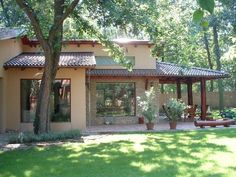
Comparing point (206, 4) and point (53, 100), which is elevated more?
point (206, 4)

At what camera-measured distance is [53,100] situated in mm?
19078

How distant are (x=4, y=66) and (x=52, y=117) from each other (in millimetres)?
3288

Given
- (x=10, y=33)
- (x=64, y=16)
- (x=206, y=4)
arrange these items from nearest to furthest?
(x=206, y=4), (x=64, y=16), (x=10, y=33)

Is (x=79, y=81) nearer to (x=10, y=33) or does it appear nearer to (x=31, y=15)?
(x=10, y=33)

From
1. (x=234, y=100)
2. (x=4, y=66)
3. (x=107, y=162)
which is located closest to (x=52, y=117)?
(x=4, y=66)

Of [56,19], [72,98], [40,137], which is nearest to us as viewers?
[40,137]

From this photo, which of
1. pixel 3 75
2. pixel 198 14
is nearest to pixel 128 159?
pixel 198 14

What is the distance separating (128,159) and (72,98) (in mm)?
9457

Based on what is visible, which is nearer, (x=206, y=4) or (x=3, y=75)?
(x=206, y=4)

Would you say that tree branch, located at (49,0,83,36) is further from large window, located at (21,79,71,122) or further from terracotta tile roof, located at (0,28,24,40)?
large window, located at (21,79,71,122)

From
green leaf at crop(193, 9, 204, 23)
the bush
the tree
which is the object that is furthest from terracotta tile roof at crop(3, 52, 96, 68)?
green leaf at crop(193, 9, 204, 23)

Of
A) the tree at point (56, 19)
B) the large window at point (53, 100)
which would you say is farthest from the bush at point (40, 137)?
the large window at point (53, 100)

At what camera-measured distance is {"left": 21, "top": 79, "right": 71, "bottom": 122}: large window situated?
19.0 meters

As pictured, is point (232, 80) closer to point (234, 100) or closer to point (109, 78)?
point (234, 100)
